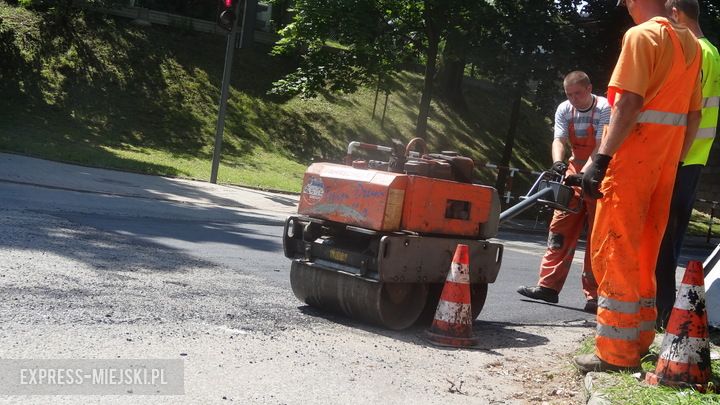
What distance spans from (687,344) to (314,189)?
3.15 metres

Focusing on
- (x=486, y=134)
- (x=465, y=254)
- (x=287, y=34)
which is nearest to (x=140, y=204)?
(x=465, y=254)

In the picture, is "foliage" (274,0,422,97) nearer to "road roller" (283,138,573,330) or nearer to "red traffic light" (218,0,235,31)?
"red traffic light" (218,0,235,31)

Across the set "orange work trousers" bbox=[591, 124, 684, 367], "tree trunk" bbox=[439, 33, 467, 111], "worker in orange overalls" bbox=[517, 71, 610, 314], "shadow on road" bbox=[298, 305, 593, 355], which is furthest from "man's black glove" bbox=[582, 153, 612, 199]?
"tree trunk" bbox=[439, 33, 467, 111]

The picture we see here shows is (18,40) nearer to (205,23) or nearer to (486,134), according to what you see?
(205,23)

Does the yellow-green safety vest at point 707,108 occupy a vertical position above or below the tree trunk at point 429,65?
below

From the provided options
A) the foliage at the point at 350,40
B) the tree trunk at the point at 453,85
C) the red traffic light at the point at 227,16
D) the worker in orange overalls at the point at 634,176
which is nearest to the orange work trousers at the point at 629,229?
the worker in orange overalls at the point at 634,176

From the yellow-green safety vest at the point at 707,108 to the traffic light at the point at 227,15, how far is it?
1115 centimetres

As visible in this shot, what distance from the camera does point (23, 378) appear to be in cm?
442

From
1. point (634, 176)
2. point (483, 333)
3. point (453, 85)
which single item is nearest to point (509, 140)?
point (453, 85)

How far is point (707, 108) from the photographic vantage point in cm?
641

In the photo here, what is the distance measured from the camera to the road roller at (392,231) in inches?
261

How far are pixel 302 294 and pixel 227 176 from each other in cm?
1288

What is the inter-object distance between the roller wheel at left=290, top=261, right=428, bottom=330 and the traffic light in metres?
10.1

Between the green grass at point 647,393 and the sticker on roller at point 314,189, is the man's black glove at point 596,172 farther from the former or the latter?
the sticker on roller at point 314,189
